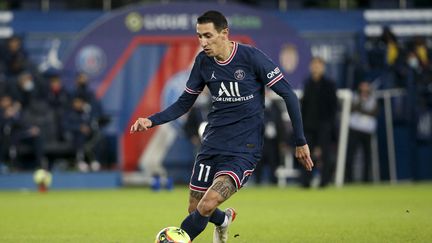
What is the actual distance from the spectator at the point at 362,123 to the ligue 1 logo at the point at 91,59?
6334 millimetres

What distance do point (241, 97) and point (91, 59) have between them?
16.0 metres

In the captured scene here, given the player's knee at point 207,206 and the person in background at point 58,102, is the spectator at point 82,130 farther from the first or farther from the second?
the player's knee at point 207,206

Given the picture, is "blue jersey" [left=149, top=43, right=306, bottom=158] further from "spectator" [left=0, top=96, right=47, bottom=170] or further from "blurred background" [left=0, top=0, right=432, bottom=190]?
"spectator" [left=0, top=96, right=47, bottom=170]

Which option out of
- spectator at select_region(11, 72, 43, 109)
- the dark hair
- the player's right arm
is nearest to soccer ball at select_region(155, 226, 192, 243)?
the player's right arm

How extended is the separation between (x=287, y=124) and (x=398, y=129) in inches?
110

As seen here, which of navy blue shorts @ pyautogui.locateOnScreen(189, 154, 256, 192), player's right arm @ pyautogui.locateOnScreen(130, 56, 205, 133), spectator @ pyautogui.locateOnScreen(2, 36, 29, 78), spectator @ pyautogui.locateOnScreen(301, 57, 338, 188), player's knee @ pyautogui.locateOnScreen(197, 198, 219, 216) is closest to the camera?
player's knee @ pyautogui.locateOnScreen(197, 198, 219, 216)

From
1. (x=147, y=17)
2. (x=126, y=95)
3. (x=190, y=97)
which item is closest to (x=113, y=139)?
(x=126, y=95)

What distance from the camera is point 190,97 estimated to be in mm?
9391

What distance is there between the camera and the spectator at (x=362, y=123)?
77.2 feet

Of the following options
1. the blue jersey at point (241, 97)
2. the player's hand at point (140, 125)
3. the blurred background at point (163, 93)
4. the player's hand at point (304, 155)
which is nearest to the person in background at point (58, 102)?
the blurred background at point (163, 93)

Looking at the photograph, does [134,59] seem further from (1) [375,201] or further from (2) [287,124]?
(1) [375,201]

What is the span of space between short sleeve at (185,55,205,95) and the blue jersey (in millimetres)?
60

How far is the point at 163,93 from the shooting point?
962 inches

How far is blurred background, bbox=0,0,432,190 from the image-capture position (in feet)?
77.4
